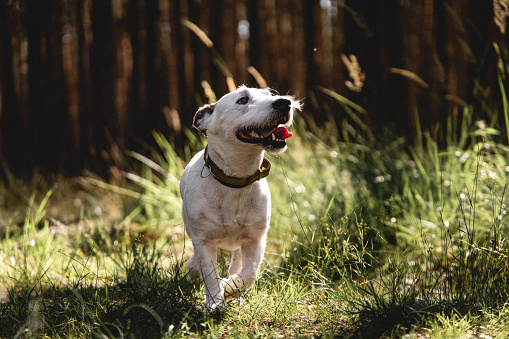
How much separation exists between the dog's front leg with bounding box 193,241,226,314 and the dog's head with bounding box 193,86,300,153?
63 cm

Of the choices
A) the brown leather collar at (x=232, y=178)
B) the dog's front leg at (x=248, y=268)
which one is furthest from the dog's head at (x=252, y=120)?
the dog's front leg at (x=248, y=268)

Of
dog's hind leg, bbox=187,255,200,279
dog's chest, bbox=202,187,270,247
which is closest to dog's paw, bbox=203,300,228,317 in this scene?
dog's chest, bbox=202,187,270,247

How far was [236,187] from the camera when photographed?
2.79 meters

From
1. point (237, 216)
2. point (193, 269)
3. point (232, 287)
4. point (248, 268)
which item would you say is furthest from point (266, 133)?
point (193, 269)

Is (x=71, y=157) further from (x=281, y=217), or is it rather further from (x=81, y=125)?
(x=281, y=217)

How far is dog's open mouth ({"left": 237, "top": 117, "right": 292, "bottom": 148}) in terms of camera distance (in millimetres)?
2648

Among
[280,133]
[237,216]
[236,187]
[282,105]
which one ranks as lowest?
[237,216]

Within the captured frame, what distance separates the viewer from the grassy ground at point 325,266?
7.64 feet

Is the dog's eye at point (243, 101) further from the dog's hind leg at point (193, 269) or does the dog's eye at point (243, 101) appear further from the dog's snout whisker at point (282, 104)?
the dog's hind leg at point (193, 269)

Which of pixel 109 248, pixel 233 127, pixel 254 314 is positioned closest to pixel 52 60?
pixel 109 248

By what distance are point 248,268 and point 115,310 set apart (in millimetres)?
748

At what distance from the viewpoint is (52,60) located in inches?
374

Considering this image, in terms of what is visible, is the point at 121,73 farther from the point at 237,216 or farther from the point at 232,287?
the point at 232,287

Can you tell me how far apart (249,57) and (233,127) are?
7497 millimetres
